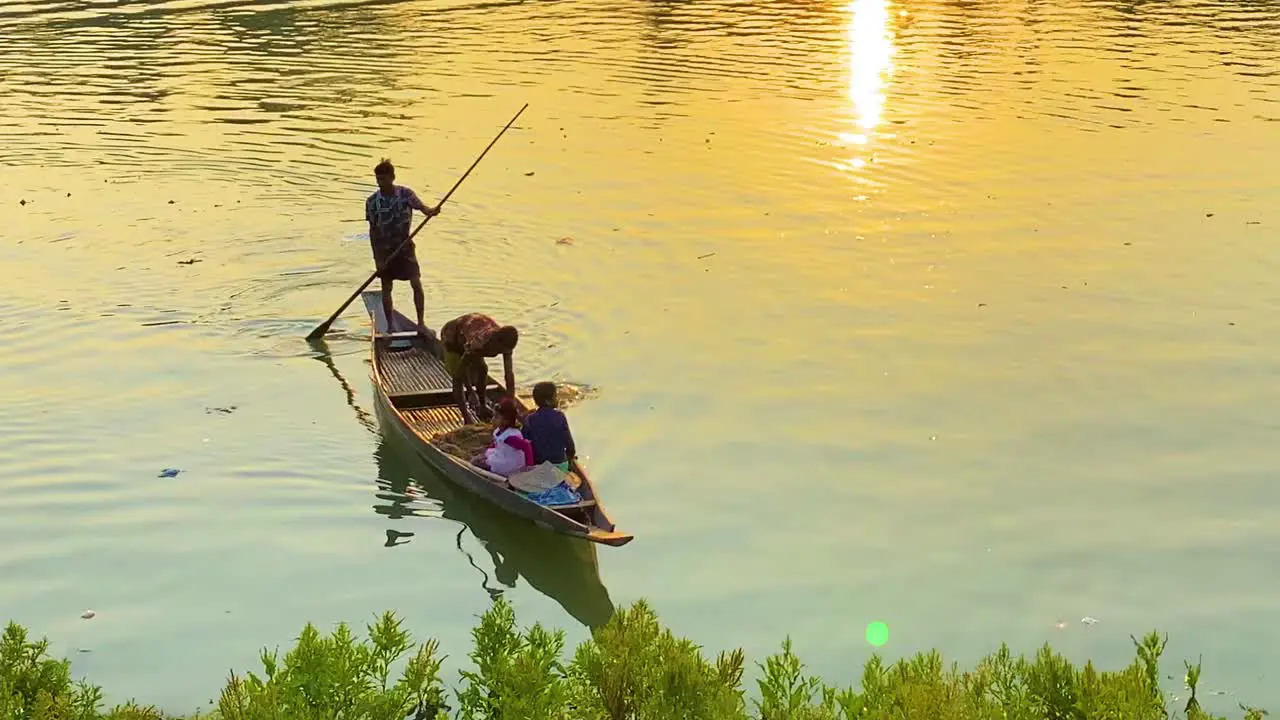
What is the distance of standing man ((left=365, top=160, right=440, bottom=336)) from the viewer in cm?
1541

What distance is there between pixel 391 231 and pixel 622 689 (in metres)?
9.57

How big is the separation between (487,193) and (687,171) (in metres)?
3.67

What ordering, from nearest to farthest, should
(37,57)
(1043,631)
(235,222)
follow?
1. (1043,631)
2. (235,222)
3. (37,57)

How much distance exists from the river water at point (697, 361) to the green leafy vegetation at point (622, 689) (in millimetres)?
1778

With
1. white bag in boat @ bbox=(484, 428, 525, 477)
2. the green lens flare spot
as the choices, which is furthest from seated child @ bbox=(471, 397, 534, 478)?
the green lens flare spot

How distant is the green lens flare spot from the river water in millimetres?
81

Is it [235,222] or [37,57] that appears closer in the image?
[235,222]

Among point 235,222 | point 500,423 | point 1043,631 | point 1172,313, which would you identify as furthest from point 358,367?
point 1172,313

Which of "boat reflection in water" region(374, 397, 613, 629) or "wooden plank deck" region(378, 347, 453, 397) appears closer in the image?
"boat reflection in water" region(374, 397, 613, 629)

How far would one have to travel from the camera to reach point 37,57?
3759 cm

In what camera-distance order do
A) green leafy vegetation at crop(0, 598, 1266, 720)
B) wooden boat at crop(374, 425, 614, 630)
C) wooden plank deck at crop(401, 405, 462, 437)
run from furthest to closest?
wooden plank deck at crop(401, 405, 462, 437)
wooden boat at crop(374, 425, 614, 630)
green leafy vegetation at crop(0, 598, 1266, 720)

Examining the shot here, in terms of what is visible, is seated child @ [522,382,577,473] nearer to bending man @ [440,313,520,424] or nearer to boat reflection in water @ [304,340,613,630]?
boat reflection in water @ [304,340,613,630]

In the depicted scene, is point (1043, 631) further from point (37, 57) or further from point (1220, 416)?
point (37, 57)

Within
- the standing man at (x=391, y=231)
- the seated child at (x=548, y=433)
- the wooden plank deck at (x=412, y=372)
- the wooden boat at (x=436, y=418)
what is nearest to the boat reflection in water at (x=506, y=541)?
the wooden boat at (x=436, y=418)
